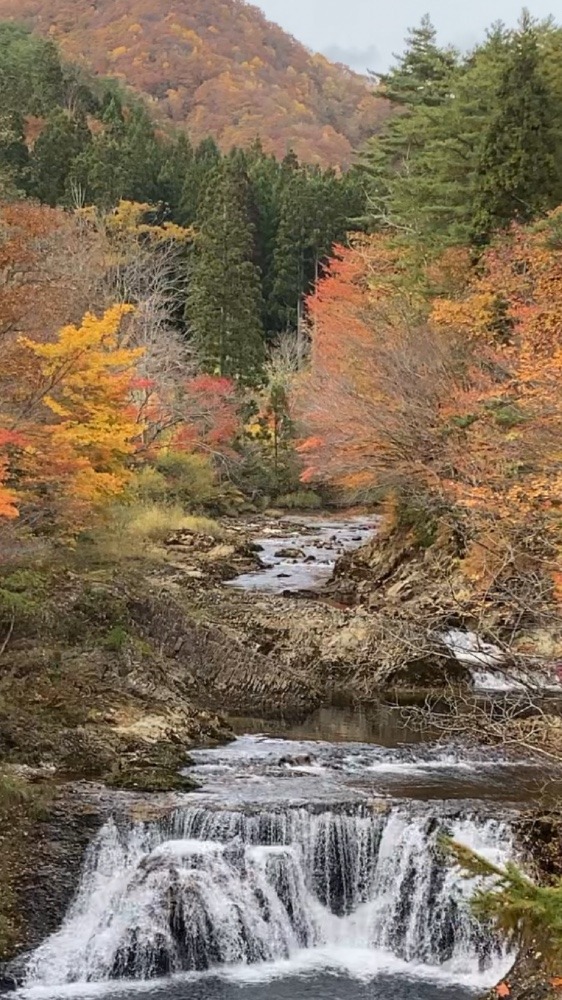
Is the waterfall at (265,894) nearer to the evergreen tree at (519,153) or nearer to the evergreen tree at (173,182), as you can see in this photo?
the evergreen tree at (519,153)

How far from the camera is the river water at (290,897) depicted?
31.1ft

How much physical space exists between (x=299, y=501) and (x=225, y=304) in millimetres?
11135

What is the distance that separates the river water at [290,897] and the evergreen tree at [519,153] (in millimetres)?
13585

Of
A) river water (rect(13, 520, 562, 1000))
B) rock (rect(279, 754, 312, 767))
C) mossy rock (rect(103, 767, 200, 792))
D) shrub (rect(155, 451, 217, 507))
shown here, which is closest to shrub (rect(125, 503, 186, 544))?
shrub (rect(155, 451, 217, 507))

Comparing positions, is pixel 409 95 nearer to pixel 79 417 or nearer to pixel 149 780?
pixel 79 417

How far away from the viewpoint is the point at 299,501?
1671 inches

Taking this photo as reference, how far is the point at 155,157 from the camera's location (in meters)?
58.8

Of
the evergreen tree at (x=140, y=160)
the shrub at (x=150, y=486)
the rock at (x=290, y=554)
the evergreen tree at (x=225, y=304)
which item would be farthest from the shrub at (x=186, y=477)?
the evergreen tree at (x=140, y=160)

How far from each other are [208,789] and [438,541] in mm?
11712

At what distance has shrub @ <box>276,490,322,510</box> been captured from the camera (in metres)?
42.4

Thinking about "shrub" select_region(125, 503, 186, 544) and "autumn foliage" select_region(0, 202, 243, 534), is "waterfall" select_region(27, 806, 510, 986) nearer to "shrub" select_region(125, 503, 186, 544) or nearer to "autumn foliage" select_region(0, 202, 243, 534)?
"autumn foliage" select_region(0, 202, 243, 534)

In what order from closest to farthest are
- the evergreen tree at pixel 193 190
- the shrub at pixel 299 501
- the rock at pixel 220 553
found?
1. the rock at pixel 220 553
2. the shrub at pixel 299 501
3. the evergreen tree at pixel 193 190

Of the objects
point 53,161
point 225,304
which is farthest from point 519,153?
point 53,161

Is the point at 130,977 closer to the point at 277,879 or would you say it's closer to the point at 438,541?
the point at 277,879
